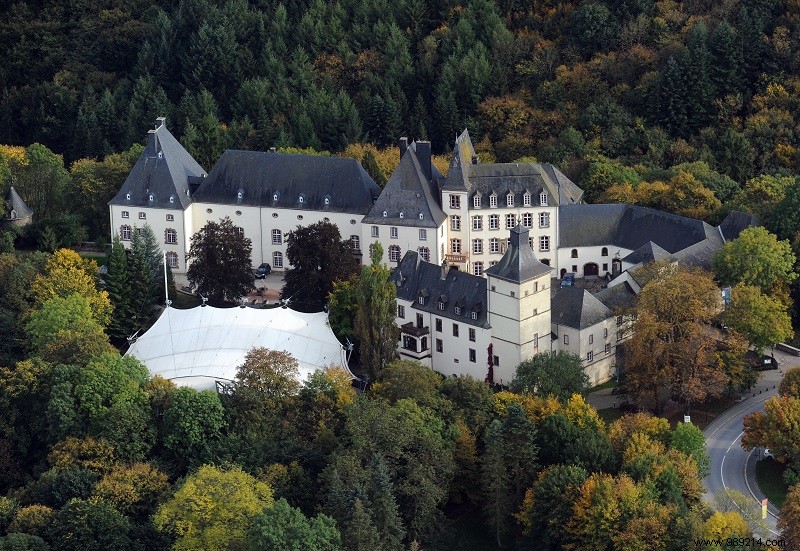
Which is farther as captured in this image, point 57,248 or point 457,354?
point 57,248

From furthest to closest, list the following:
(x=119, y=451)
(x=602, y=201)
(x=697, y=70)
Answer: (x=697, y=70), (x=602, y=201), (x=119, y=451)

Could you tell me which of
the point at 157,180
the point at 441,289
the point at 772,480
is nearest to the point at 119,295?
the point at 157,180

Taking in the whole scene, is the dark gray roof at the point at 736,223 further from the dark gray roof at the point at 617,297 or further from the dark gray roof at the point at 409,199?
the dark gray roof at the point at 409,199

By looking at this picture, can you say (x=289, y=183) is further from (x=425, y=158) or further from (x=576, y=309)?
(x=576, y=309)

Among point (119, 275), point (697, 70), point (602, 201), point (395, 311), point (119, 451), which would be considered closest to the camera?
point (119, 451)

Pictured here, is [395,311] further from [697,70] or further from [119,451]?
[697,70]

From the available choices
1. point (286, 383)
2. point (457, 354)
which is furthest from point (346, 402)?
point (457, 354)

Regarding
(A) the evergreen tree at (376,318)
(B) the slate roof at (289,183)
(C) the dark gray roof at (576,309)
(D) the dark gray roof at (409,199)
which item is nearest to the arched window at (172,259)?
(B) the slate roof at (289,183)
